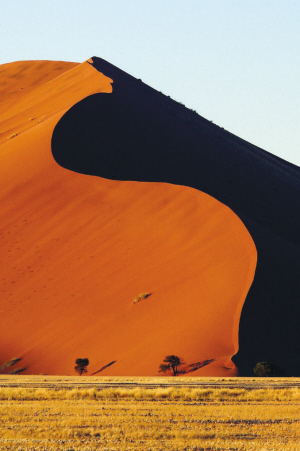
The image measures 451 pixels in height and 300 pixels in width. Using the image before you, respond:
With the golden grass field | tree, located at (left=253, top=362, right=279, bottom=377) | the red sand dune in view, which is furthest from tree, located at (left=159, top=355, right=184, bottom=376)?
the golden grass field

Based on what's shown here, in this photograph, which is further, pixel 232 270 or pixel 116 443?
pixel 232 270

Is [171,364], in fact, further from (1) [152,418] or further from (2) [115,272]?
(1) [152,418]

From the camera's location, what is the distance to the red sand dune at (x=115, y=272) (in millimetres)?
25750

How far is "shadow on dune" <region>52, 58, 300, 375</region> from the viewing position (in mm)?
25594

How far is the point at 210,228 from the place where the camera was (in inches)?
1212

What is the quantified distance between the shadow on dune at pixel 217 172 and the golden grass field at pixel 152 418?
5.43 metres

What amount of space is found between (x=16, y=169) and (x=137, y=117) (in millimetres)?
9585

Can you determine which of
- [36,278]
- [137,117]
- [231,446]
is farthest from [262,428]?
[137,117]

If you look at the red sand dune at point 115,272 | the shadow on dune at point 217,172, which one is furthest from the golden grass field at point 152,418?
the red sand dune at point 115,272

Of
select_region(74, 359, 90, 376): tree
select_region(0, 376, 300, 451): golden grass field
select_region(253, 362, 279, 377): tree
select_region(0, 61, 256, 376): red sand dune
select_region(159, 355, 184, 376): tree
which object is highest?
select_region(0, 61, 256, 376): red sand dune

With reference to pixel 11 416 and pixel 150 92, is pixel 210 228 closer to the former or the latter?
pixel 11 416

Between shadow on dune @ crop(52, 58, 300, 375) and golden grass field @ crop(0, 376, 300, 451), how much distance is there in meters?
5.43

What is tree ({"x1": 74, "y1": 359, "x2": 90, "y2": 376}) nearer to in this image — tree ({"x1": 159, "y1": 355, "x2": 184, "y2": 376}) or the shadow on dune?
tree ({"x1": 159, "y1": 355, "x2": 184, "y2": 376})

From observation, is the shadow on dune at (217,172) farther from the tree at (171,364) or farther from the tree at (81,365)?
the tree at (81,365)
